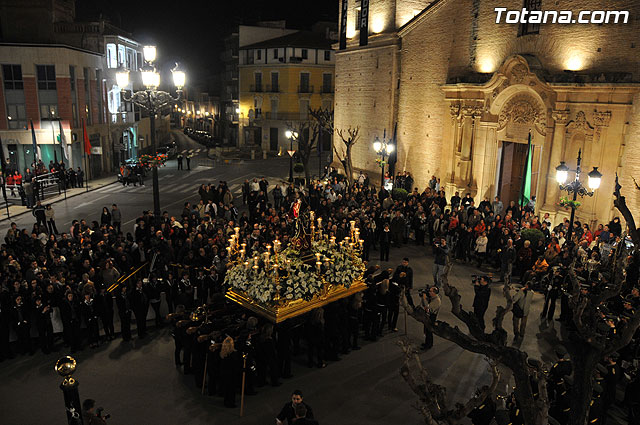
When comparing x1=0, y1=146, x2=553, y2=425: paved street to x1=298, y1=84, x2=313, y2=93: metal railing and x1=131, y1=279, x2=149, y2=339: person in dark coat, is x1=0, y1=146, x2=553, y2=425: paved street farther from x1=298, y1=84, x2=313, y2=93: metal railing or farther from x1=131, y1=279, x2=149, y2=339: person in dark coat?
x1=298, y1=84, x2=313, y2=93: metal railing

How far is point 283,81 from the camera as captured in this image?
57375 millimetres

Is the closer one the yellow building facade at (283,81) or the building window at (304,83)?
the yellow building facade at (283,81)

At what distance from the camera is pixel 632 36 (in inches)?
723

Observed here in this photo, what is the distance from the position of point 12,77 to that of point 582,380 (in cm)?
3740

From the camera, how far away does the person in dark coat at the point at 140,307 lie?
12.7m

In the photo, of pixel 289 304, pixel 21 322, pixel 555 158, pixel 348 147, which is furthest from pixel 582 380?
pixel 348 147

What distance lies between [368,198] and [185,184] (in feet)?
57.2

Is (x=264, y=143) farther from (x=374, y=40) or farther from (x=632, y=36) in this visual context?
(x=632, y=36)

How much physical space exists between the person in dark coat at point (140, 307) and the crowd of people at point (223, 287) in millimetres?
34

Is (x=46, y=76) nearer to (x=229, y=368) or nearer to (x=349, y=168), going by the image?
(x=349, y=168)

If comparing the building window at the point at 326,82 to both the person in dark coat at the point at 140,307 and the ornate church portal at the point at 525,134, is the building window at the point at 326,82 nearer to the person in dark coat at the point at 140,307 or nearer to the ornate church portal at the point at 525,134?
the ornate church portal at the point at 525,134

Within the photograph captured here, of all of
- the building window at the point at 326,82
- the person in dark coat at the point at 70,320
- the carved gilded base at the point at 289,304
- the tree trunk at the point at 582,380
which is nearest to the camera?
the tree trunk at the point at 582,380

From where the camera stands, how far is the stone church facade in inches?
742

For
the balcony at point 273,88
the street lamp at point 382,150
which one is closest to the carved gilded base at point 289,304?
the street lamp at point 382,150
